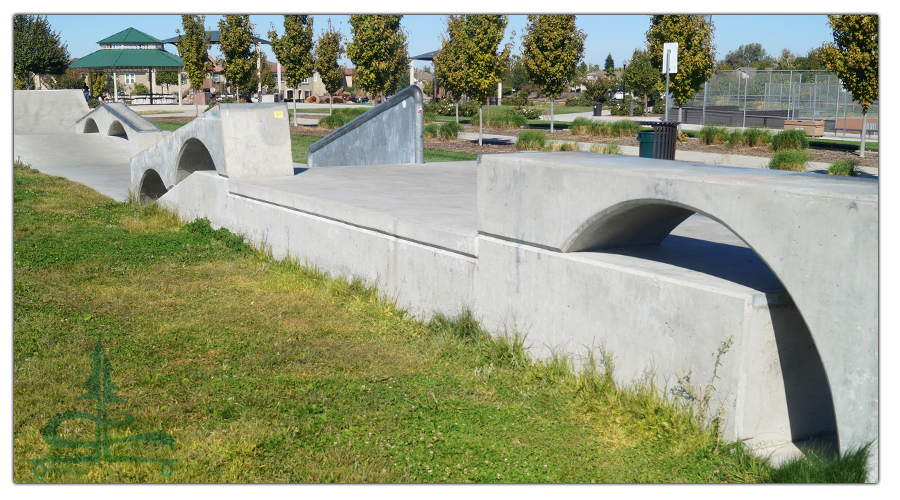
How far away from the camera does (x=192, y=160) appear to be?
12359mm

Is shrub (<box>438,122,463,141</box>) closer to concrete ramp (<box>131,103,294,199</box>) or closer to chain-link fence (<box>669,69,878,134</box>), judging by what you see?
chain-link fence (<box>669,69,878,134</box>)

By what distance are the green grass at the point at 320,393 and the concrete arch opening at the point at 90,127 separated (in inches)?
759

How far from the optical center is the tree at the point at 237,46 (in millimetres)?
32875

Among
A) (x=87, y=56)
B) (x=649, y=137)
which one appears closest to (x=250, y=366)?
(x=649, y=137)

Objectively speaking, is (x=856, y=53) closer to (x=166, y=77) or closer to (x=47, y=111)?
(x=47, y=111)

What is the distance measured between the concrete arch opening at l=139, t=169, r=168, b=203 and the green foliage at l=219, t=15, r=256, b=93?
66.8ft

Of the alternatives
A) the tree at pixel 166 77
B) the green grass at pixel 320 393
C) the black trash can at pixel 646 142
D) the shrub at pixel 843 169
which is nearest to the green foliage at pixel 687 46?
the shrub at pixel 843 169

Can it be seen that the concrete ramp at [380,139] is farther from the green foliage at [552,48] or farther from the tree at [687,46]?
the tree at [687,46]

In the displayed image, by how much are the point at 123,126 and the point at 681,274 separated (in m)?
21.3

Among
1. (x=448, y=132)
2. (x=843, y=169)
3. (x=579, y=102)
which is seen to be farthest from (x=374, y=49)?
(x=579, y=102)

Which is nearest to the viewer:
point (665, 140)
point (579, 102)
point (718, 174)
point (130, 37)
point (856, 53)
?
point (718, 174)

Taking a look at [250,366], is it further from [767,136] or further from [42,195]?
[767,136]

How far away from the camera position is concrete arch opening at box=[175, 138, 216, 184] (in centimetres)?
1195

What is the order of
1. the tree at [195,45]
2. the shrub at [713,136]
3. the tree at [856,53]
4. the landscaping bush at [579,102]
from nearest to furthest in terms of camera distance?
the tree at [856,53] < the shrub at [713,136] < the tree at [195,45] < the landscaping bush at [579,102]
